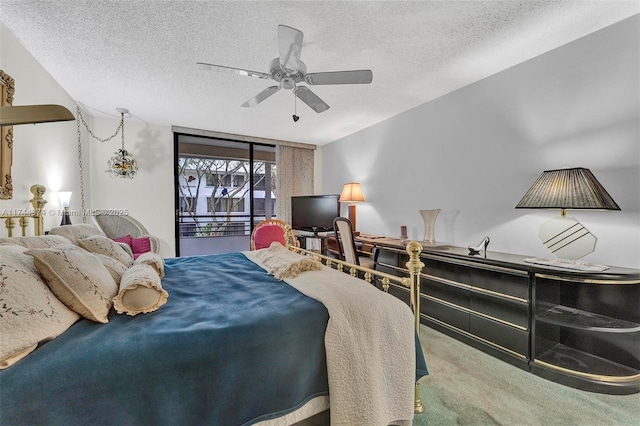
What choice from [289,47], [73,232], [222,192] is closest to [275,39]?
[289,47]

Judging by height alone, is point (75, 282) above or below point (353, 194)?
below

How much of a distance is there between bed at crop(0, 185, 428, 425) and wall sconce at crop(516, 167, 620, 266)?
126cm

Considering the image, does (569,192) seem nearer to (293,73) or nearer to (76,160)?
(293,73)

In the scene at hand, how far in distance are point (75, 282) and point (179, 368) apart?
62cm

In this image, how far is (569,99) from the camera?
2.25 m

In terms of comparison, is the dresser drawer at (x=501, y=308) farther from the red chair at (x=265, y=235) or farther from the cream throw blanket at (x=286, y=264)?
the red chair at (x=265, y=235)

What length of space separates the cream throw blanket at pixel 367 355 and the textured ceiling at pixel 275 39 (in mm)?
1858

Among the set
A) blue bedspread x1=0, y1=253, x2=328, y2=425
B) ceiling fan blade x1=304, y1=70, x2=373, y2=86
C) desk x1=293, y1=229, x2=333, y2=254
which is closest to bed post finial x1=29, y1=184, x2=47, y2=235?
blue bedspread x1=0, y1=253, x2=328, y2=425

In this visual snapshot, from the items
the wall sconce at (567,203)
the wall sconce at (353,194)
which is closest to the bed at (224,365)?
the wall sconce at (567,203)

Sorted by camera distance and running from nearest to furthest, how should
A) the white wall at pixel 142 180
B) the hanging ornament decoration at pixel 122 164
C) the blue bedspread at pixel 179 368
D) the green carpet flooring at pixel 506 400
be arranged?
the blue bedspread at pixel 179 368 < the green carpet flooring at pixel 506 400 < the hanging ornament decoration at pixel 122 164 < the white wall at pixel 142 180

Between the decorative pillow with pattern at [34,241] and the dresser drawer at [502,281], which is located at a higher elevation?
the decorative pillow with pattern at [34,241]

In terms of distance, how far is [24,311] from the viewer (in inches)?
38.1

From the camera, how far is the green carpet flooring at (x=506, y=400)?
1594 millimetres

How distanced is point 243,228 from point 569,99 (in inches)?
208
